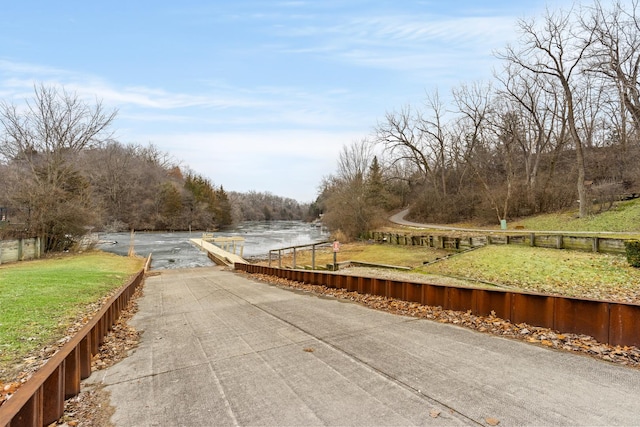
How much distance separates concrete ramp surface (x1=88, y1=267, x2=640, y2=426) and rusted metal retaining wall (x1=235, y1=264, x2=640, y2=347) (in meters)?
0.74

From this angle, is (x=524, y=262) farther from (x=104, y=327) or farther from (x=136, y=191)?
(x=136, y=191)

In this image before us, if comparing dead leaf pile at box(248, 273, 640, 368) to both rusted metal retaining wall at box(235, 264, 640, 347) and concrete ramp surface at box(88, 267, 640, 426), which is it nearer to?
rusted metal retaining wall at box(235, 264, 640, 347)

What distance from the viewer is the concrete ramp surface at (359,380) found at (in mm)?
2879

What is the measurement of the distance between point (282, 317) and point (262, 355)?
1929mm

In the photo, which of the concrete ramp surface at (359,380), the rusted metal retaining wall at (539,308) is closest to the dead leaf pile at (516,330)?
the rusted metal retaining wall at (539,308)

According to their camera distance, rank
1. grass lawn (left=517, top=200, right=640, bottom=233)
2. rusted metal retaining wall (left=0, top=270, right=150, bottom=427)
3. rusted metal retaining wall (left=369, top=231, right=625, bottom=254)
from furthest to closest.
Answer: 1. grass lawn (left=517, top=200, right=640, bottom=233)
2. rusted metal retaining wall (left=369, top=231, right=625, bottom=254)
3. rusted metal retaining wall (left=0, top=270, right=150, bottom=427)

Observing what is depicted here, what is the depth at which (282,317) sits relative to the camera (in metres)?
6.19

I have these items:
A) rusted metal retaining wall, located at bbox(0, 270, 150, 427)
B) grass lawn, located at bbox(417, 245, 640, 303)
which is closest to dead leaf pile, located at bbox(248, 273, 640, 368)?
grass lawn, located at bbox(417, 245, 640, 303)

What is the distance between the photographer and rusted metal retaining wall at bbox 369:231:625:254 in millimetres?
11523

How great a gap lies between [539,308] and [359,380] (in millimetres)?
3138

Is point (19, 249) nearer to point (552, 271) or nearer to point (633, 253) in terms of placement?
point (552, 271)

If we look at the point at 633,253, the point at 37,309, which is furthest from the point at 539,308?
the point at 37,309

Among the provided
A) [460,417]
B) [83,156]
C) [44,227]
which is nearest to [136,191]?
[83,156]

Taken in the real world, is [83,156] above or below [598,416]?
above
